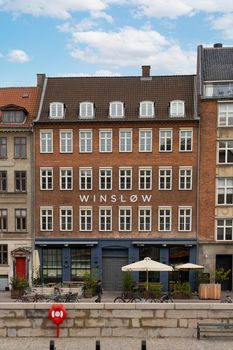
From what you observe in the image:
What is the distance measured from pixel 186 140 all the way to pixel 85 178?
8055 mm

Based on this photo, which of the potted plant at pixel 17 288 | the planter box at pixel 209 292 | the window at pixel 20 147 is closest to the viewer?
the planter box at pixel 209 292

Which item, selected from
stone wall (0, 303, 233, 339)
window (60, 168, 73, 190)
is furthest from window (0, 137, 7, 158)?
stone wall (0, 303, 233, 339)

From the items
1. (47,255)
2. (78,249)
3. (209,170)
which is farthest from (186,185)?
(47,255)

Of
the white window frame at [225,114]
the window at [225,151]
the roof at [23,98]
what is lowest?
the window at [225,151]

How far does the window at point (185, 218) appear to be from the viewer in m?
33.1

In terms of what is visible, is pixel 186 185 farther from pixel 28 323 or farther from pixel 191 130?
pixel 28 323

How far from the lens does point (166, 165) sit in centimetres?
3325

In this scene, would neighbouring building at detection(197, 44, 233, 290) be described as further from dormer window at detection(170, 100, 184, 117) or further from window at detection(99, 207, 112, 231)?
window at detection(99, 207, 112, 231)

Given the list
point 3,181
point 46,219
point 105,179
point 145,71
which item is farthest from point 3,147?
point 145,71

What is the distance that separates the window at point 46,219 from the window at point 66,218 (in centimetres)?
83

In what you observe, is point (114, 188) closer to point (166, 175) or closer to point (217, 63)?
point (166, 175)

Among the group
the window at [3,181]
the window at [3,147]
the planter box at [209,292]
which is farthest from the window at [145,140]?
the planter box at [209,292]

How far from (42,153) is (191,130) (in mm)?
11277

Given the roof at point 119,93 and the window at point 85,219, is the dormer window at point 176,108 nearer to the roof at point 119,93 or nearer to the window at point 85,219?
the roof at point 119,93
